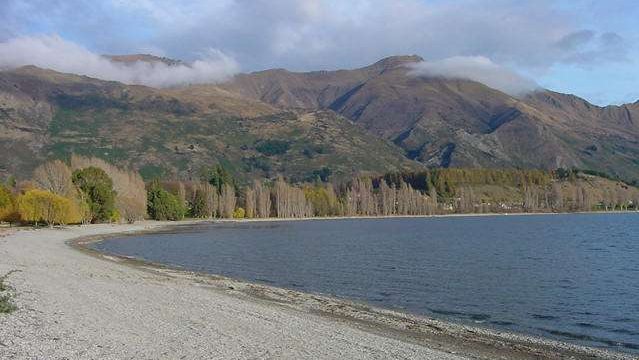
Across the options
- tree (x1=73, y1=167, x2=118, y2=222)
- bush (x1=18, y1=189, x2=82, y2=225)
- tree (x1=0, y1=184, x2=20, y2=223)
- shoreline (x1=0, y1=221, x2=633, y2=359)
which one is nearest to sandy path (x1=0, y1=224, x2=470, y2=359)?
shoreline (x1=0, y1=221, x2=633, y2=359)

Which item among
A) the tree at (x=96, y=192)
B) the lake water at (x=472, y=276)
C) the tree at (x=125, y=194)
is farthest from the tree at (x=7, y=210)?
the lake water at (x=472, y=276)

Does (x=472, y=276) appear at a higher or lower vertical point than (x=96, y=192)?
lower

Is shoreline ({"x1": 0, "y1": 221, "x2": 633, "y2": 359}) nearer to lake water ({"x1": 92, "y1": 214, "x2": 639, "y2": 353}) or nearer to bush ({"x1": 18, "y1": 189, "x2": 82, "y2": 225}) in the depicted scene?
lake water ({"x1": 92, "y1": 214, "x2": 639, "y2": 353})

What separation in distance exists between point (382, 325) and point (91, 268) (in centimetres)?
3010

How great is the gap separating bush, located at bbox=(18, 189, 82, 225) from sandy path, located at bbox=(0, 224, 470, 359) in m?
86.5

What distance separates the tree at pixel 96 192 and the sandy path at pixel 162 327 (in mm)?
106237

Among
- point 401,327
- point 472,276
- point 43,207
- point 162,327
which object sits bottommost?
point 472,276

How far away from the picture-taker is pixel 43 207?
125 metres

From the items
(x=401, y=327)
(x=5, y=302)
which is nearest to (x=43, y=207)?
(x=5, y=302)

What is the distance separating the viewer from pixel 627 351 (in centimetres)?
3022

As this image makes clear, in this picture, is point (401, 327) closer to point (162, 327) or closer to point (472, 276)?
point (162, 327)

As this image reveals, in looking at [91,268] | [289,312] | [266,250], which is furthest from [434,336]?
[266,250]

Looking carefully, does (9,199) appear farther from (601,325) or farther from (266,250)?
(601,325)

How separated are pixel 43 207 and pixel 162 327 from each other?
109 metres
